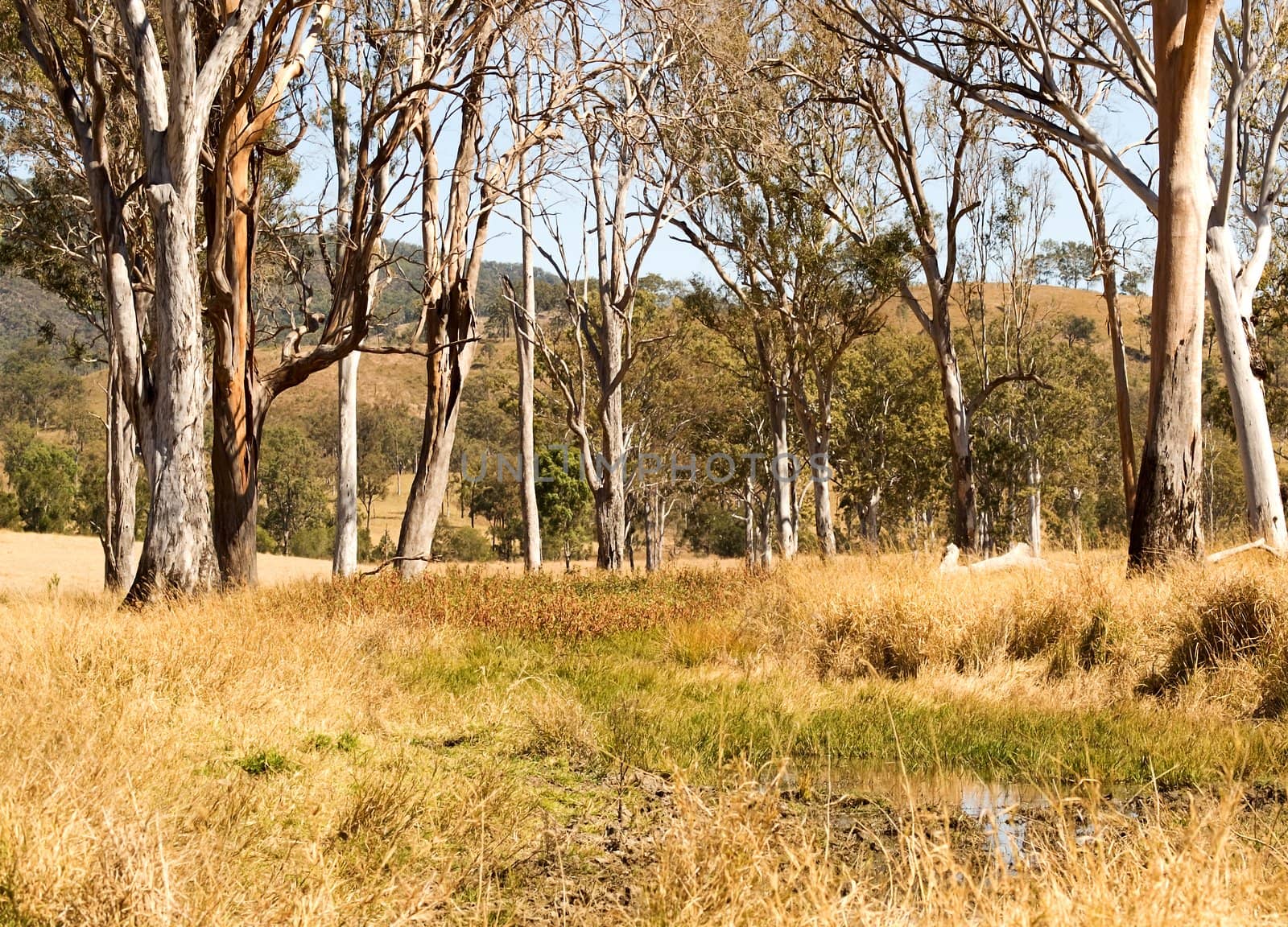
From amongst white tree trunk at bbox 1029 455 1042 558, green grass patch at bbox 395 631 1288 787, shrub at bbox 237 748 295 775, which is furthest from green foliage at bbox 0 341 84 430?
shrub at bbox 237 748 295 775

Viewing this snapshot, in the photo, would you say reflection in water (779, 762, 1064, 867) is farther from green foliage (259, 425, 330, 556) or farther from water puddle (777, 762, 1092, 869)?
green foliage (259, 425, 330, 556)

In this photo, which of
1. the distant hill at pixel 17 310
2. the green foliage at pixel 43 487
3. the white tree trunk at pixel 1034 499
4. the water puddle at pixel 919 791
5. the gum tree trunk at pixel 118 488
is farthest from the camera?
the distant hill at pixel 17 310

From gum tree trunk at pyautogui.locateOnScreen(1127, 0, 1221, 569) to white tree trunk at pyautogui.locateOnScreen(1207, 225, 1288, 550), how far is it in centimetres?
145

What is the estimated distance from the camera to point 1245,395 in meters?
11.5

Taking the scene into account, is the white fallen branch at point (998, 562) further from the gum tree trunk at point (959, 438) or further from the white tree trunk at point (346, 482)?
the white tree trunk at point (346, 482)

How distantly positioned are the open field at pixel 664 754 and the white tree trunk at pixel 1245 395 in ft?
8.35

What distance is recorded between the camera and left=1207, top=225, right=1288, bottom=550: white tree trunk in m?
11.0

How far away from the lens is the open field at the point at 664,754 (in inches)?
120

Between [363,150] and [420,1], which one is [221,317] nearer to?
[363,150]

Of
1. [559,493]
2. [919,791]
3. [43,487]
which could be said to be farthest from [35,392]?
[919,791]

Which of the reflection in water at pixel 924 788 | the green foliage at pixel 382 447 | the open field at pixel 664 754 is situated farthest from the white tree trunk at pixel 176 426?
the green foliage at pixel 382 447

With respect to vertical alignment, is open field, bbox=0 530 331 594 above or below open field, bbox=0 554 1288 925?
below

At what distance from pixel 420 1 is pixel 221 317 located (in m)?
4.72

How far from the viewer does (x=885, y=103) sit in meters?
19.7
